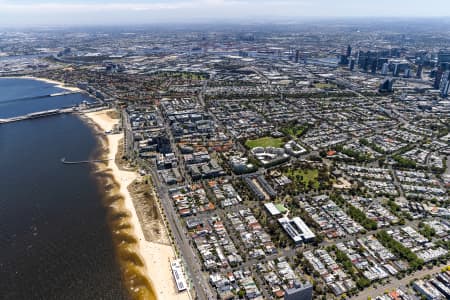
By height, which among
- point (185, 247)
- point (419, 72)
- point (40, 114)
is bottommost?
point (185, 247)

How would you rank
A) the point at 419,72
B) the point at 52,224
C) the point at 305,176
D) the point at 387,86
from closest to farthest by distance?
1. the point at 52,224
2. the point at 305,176
3. the point at 387,86
4. the point at 419,72

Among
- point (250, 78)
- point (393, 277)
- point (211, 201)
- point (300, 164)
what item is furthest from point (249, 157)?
point (250, 78)

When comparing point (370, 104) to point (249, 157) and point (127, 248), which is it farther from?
point (127, 248)

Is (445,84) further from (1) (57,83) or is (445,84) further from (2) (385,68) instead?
(1) (57,83)

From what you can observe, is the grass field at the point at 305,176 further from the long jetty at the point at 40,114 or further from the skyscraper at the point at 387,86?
the skyscraper at the point at 387,86

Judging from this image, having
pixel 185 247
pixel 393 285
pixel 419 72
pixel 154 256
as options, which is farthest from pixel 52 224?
pixel 419 72

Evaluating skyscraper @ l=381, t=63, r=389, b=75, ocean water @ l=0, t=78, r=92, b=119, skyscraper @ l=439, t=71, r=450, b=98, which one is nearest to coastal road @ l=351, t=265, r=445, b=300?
skyscraper @ l=439, t=71, r=450, b=98
